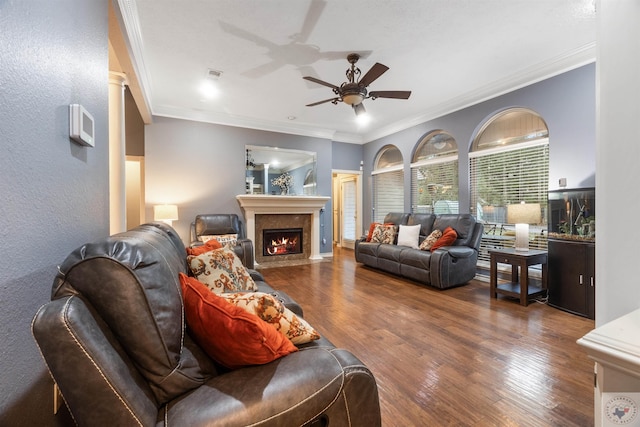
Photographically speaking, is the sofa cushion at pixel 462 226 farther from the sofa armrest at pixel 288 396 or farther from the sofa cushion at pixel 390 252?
the sofa armrest at pixel 288 396

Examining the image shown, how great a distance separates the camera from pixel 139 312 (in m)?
0.77

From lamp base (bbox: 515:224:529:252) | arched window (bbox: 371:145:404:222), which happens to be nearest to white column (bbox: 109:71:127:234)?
lamp base (bbox: 515:224:529:252)

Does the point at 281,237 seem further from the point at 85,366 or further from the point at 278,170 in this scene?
the point at 85,366

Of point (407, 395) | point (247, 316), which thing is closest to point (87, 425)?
point (247, 316)

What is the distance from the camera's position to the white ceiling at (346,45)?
8.07 feet

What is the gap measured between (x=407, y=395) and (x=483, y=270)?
3.35 m

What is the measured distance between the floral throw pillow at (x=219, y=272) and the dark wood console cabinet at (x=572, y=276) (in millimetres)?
3292

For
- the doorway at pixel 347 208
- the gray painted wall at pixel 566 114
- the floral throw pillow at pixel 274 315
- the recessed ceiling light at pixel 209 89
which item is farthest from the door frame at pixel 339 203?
the floral throw pillow at pixel 274 315

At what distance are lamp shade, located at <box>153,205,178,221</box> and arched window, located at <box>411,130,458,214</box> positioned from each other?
14.8 feet

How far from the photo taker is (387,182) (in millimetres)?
6473

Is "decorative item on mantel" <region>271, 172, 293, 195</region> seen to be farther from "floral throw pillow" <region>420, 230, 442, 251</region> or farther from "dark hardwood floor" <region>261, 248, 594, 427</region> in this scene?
"floral throw pillow" <region>420, 230, 442, 251</region>

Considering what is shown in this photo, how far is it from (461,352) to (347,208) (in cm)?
586

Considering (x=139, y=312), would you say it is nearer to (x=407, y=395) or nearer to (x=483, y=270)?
(x=407, y=395)

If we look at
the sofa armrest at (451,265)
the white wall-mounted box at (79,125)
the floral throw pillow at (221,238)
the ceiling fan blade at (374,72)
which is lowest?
the sofa armrest at (451,265)
